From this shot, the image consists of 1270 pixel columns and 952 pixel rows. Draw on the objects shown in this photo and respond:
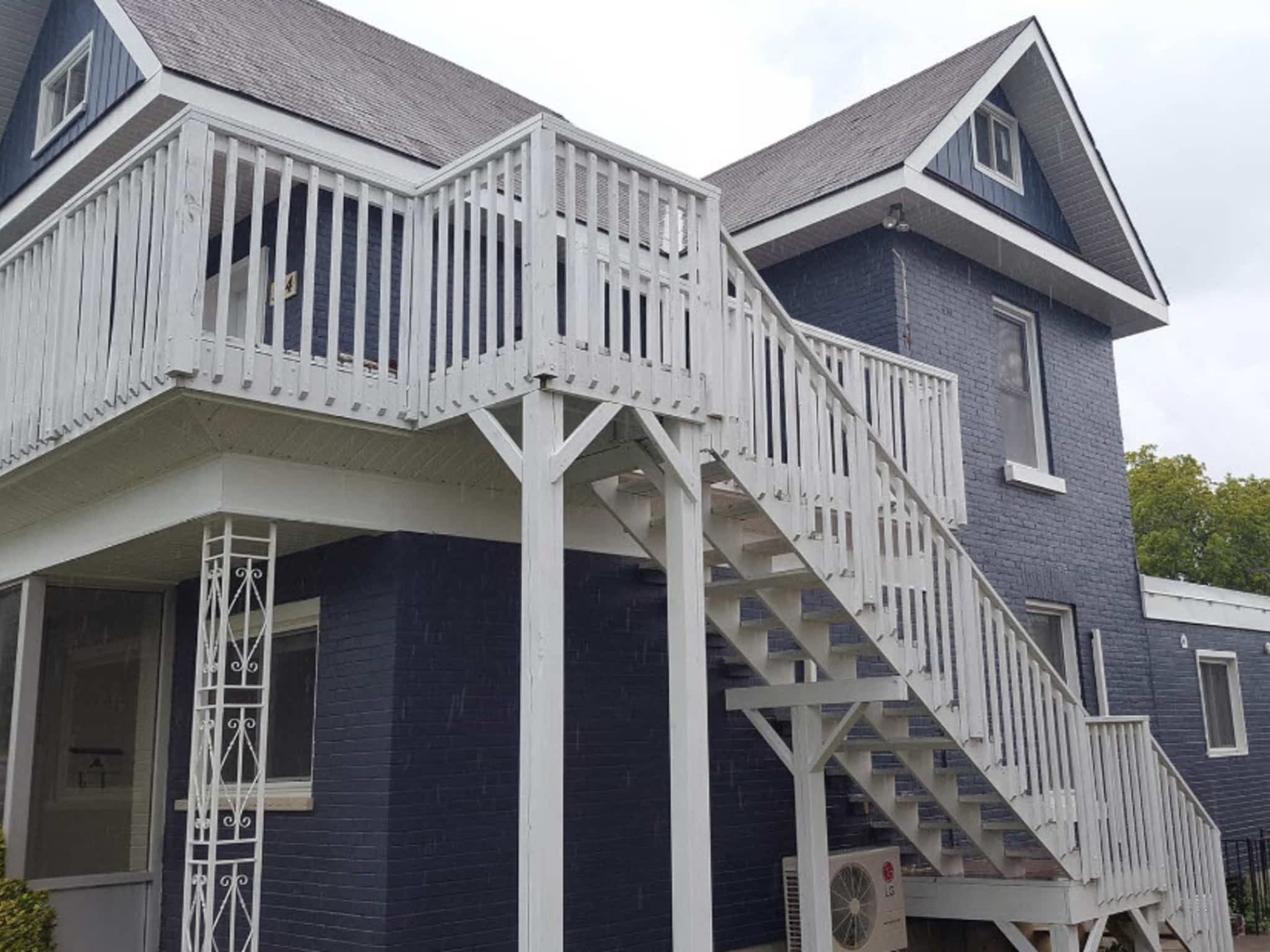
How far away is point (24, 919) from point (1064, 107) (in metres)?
11.0

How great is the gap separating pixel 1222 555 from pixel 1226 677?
22123 millimetres

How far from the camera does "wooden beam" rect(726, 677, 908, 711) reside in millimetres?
7121

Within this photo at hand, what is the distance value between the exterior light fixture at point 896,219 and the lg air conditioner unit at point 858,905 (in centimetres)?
519

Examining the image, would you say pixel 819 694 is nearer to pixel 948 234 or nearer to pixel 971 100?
pixel 948 234

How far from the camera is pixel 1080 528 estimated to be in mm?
12414

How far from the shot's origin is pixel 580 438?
6.03 metres

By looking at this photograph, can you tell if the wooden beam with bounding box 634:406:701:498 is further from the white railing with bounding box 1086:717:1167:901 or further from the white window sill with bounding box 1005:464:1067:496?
the white window sill with bounding box 1005:464:1067:496

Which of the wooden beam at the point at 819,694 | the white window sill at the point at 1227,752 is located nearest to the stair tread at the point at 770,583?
the wooden beam at the point at 819,694

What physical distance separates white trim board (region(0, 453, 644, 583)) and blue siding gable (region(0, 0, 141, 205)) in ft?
10.6

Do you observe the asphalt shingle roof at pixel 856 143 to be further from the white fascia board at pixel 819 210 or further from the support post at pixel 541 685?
the support post at pixel 541 685

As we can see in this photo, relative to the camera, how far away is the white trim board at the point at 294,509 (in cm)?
660

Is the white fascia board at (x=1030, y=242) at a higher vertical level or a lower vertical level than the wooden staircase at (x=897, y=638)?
higher

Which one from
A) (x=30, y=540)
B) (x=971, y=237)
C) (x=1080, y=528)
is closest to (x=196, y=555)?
(x=30, y=540)

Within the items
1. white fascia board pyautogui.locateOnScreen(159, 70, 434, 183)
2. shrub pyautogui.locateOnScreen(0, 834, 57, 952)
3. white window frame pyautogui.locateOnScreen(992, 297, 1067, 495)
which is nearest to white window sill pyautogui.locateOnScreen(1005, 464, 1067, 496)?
white window frame pyautogui.locateOnScreen(992, 297, 1067, 495)
